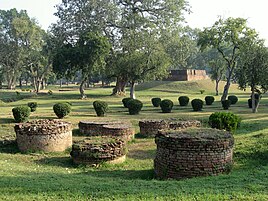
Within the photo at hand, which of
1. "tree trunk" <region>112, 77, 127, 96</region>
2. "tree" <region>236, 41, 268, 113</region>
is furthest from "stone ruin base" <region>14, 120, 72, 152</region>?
"tree trunk" <region>112, 77, 127, 96</region>

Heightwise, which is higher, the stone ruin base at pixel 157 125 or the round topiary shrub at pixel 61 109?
the round topiary shrub at pixel 61 109

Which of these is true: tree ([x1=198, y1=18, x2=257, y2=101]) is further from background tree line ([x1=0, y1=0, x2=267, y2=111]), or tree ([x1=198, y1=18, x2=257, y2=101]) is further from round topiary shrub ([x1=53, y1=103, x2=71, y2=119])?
round topiary shrub ([x1=53, y1=103, x2=71, y2=119])

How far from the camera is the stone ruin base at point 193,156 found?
8.00 metres

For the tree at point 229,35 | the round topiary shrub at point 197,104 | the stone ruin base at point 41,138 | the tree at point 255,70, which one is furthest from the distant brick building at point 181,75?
the stone ruin base at point 41,138

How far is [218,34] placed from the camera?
3341 cm

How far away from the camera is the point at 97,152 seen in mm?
10453

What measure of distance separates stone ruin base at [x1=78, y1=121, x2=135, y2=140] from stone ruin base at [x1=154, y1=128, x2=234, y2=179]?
20.0 feet

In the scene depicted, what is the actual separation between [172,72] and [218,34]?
24.5 metres

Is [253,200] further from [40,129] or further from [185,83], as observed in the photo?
[185,83]

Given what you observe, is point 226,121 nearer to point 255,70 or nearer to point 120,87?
point 255,70

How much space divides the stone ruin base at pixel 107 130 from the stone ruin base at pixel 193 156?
611cm

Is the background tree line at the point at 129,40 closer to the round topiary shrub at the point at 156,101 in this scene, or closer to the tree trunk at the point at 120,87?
the tree trunk at the point at 120,87

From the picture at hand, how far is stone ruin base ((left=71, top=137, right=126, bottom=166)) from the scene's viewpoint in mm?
10445

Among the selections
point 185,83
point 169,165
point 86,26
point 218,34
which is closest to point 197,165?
point 169,165
